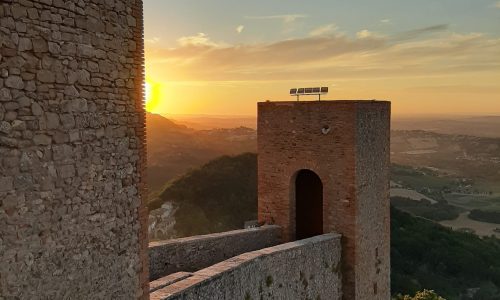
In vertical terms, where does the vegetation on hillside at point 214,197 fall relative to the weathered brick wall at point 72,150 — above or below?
below

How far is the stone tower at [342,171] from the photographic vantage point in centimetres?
1088

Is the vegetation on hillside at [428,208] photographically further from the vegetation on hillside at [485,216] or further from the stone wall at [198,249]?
the stone wall at [198,249]

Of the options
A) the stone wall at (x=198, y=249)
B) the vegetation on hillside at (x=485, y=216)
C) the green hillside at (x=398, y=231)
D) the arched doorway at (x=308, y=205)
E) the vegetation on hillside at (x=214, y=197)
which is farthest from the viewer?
the vegetation on hillside at (x=485, y=216)

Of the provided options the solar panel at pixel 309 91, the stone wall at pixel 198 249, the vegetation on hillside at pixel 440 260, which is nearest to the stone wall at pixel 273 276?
the stone wall at pixel 198 249

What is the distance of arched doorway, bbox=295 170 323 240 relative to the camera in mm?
13094

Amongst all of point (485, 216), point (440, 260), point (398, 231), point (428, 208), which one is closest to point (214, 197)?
point (398, 231)

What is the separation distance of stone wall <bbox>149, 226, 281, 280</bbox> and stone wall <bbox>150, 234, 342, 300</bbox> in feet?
4.67

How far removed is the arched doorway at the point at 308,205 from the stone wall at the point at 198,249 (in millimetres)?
1938

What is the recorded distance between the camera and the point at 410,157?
89.1 meters

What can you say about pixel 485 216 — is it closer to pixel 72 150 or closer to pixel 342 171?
pixel 342 171

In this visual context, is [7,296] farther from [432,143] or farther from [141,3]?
[432,143]

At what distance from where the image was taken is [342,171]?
36.0ft

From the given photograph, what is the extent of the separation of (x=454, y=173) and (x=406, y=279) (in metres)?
60.2

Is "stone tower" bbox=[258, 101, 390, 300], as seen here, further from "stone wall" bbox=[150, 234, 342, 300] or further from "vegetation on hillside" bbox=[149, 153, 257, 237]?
"vegetation on hillside" bbox=[149, 153, 257, 237]
